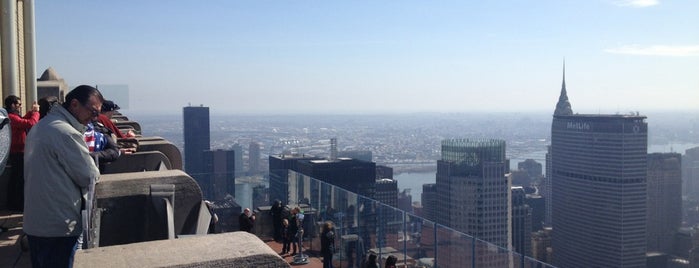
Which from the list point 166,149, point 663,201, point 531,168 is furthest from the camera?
point 531,168

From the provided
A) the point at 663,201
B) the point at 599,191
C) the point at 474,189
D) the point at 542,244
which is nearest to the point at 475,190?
the point at 474,189

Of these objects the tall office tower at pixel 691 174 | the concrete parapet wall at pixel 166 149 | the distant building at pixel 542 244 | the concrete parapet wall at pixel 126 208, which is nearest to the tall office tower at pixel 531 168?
the tall office tower at pixel 691 174

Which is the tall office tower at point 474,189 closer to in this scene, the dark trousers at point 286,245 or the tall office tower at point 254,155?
the tall office tower at point 254,155

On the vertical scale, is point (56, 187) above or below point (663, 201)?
above

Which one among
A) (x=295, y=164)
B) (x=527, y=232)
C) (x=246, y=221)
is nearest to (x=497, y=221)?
(x=527, y=232)

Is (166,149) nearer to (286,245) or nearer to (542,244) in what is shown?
(286,245)

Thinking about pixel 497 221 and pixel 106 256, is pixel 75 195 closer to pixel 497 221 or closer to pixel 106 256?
pixel 106 256
